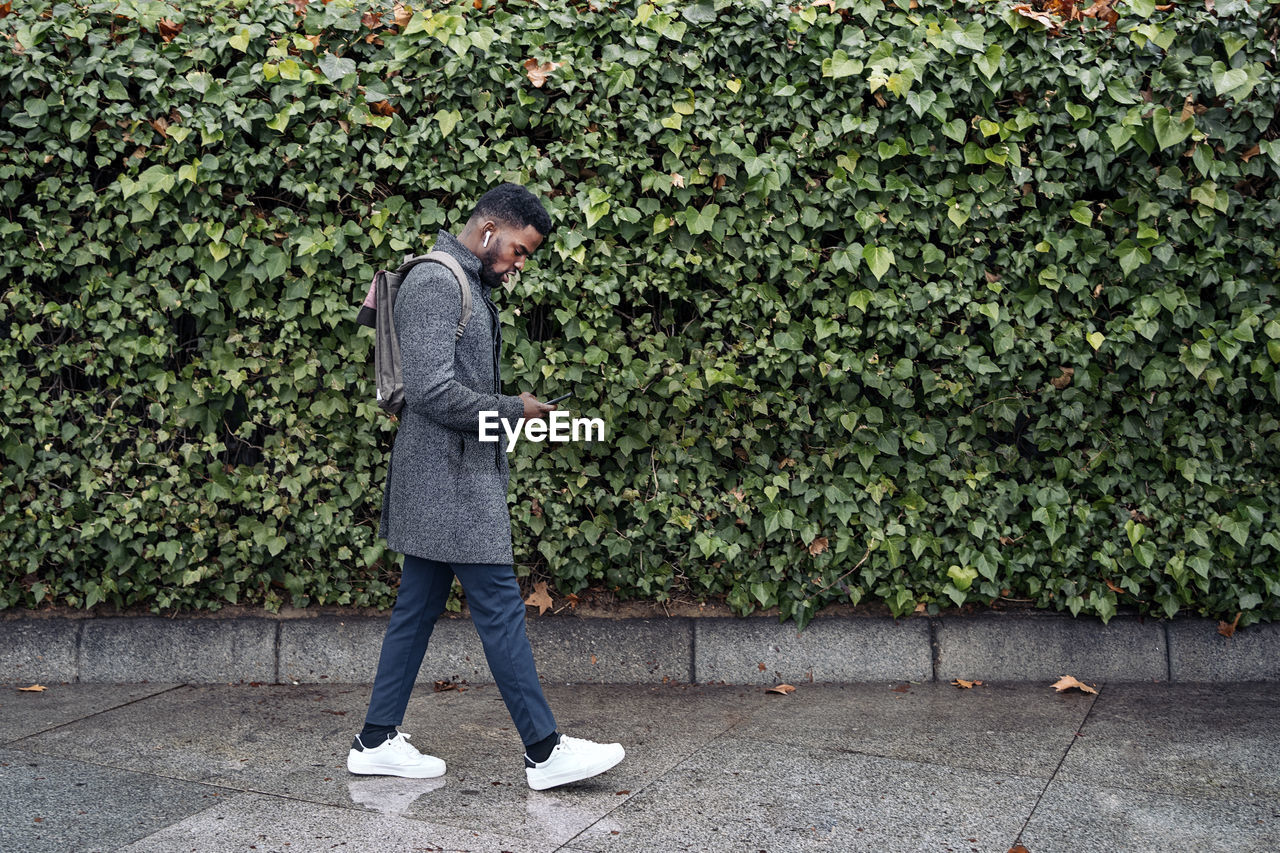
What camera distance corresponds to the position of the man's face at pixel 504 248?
3670mm

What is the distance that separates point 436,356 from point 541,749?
54.8 inches

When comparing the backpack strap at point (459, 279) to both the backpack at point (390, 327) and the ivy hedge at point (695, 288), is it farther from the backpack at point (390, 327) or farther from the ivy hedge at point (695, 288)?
the ivy hedge at point (695, 288)

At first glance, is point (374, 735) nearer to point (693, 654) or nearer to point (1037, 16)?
point (693, 654)

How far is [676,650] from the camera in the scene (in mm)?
5012

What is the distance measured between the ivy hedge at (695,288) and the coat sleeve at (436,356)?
3.94ft

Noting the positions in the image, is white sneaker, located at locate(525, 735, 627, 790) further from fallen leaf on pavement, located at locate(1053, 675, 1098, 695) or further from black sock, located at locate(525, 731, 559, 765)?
fallen leaf on pavement, located at locate(1053, 675, 1098, 695)

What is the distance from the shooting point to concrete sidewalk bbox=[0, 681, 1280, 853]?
11.1 ft

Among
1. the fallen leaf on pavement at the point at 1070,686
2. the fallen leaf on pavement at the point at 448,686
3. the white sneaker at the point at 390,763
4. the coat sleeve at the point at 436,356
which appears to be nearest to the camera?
the coat sleeve at the point at 436,356

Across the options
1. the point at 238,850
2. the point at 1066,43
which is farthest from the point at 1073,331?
the point at 238,850

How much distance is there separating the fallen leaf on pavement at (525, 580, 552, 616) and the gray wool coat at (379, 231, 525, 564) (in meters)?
1.36

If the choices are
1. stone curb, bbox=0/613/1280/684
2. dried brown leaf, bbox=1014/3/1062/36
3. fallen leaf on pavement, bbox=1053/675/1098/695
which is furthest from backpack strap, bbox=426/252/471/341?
fallen leaf on pavement, bbox=1053/675/1098/695

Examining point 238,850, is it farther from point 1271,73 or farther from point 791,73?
point 1271,73

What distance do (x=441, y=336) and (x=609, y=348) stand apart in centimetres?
142

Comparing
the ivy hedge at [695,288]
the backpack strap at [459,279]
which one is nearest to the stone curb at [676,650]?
the ivy hedge at [695,288]
